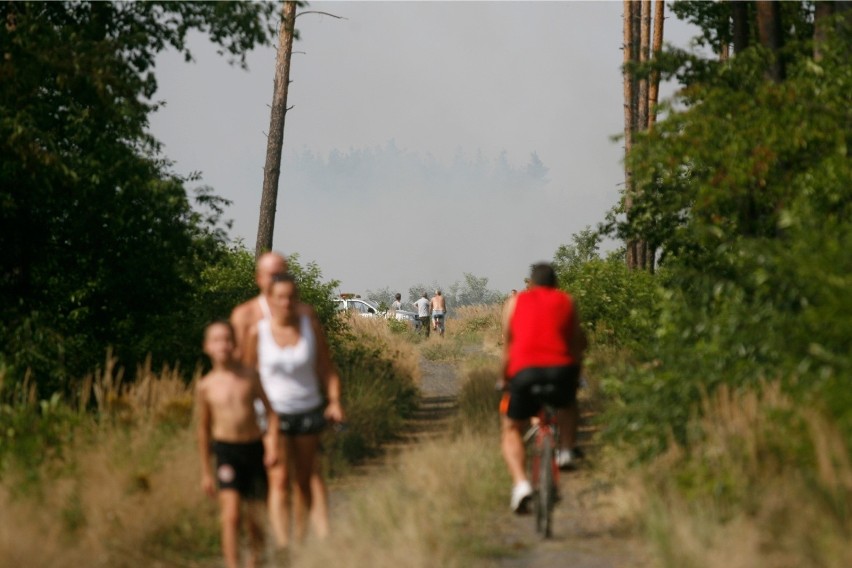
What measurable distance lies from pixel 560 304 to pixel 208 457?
276cm

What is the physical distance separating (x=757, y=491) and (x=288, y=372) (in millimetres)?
2776

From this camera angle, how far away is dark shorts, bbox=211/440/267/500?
8312 mm

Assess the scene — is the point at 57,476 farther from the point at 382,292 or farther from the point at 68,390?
the point at 382,292

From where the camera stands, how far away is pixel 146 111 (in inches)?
640

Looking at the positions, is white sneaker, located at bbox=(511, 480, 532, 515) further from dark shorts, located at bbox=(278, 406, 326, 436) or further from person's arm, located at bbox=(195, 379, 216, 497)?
person's arm, located at bbox=(195, 379, 216, 497)

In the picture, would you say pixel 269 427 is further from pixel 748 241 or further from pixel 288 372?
pixel 748 241

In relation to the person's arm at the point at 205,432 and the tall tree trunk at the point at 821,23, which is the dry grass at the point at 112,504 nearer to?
the person's arm at the point at 205,432

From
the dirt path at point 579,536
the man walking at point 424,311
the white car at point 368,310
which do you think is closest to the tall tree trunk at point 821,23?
the dirt path at point 579,536

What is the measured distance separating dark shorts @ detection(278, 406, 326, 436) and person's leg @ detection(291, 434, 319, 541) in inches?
1.6

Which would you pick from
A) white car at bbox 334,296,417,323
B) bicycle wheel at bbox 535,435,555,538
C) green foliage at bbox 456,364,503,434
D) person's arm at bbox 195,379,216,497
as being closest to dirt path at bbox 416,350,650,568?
bicycle wheel at bbox 535,435,555,538

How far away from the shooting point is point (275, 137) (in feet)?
85.3

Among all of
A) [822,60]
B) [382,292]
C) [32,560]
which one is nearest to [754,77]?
[822,60]

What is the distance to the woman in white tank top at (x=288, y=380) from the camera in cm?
870

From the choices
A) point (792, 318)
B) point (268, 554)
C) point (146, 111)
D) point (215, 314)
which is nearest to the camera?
point (268, 554)
